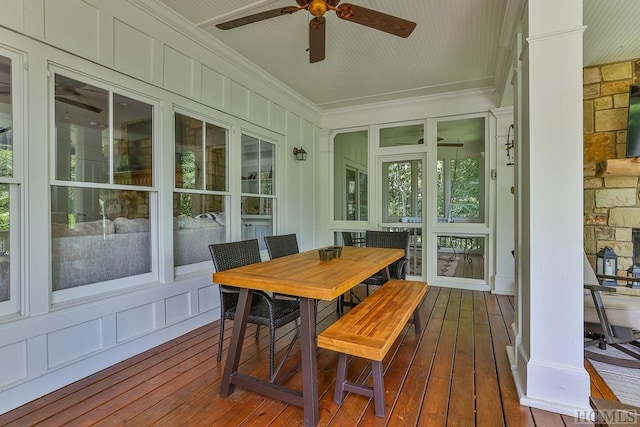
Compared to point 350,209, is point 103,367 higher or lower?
lower

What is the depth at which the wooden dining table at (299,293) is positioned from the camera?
173 cm

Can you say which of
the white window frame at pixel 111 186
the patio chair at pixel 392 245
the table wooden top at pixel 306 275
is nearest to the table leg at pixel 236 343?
the table wooden top at pixel 306 275

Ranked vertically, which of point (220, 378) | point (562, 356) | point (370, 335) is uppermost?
point (370, 335)

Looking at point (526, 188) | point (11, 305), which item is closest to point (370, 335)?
point (526, 188)

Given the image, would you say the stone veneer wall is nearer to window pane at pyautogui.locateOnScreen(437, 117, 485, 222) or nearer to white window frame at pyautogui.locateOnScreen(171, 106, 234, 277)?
window pane at pyautogui.locateOnScreen(437, 117, 485, 222)

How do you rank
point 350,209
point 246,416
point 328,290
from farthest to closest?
point 350,209
point 246,416
point 328,290

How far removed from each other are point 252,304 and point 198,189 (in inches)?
55.3

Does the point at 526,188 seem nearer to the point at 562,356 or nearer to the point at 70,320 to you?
the point at 562,356

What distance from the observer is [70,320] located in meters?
2.15

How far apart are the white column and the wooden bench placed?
0.81m

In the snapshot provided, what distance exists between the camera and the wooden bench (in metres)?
1.64

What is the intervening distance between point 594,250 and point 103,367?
5.10 meters

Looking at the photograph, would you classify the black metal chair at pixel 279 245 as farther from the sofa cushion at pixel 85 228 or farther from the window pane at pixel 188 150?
the sofa cushion at pixel 85 228

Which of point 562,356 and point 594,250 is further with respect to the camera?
point 594,250
